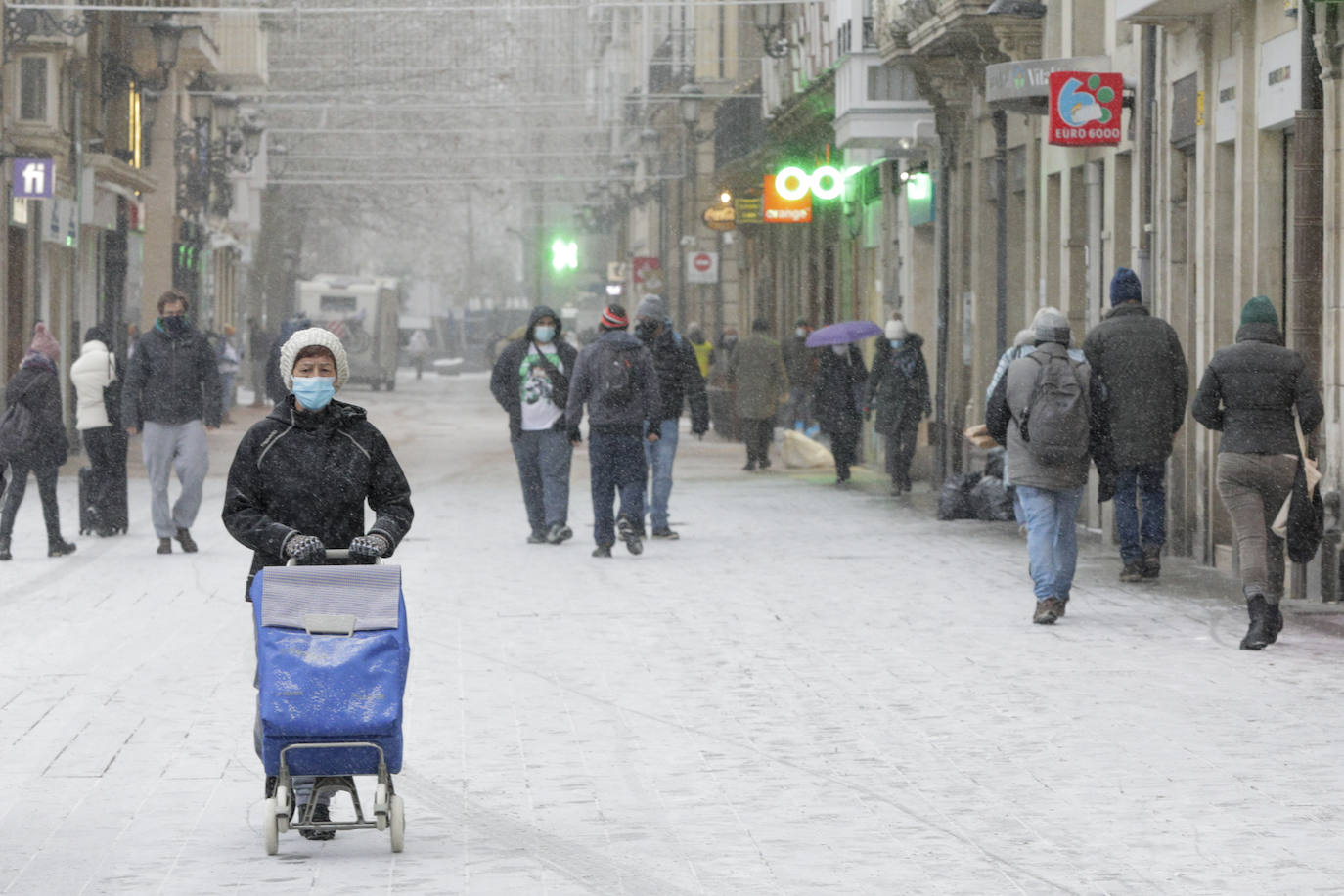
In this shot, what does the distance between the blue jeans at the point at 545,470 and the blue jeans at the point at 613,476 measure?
431 mm

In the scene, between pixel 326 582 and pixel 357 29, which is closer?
pixel 326 582

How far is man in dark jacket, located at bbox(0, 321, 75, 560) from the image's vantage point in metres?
17.2

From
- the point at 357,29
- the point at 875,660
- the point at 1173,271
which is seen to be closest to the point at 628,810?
the point at 875,660

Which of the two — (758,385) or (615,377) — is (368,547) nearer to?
(615,377)

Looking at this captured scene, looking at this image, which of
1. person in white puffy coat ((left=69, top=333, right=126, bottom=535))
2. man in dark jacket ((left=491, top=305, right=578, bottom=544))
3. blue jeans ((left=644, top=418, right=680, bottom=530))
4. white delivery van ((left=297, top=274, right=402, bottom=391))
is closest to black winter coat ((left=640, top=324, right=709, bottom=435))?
blue jeans ((left=644, top=418, right=680, bottom=530))

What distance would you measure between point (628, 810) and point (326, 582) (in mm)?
1424

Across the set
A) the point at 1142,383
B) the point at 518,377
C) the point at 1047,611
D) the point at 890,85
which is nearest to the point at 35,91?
the point at 890,85

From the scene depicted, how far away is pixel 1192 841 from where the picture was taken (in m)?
7.28

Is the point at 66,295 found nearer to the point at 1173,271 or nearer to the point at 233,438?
the point at 233,438

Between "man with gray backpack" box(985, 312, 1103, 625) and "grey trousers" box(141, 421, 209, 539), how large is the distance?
6.28m

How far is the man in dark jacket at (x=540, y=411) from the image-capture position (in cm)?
1795

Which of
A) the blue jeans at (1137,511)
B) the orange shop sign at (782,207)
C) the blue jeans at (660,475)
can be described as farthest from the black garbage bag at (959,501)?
the orange shop sign at (782,207)

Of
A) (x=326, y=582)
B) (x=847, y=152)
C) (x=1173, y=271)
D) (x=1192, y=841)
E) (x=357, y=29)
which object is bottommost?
(x=1192, y=841)

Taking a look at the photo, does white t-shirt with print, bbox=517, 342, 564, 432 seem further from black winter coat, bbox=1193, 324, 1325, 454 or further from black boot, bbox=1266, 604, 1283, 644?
black boot, bbox=1266, 604, 1283, 644
